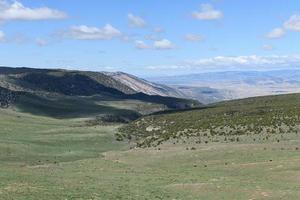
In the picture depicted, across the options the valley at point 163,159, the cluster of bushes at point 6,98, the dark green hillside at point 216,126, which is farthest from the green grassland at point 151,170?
the cluster of bushes at point 6,98

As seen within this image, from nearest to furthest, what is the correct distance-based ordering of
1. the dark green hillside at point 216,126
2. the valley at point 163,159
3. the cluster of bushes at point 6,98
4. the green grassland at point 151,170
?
the green grassland at point 151,170 < the valley at point 163,159 < the dark green hillside at point 216,126 < the cluster of bushes at point 6,98

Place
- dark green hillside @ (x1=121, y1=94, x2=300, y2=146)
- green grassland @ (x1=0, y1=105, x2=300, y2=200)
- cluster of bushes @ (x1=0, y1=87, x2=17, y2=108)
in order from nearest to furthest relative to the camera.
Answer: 1. green grassland @ (x1=0, y1=105, x2=300, y2=200)
2. dark green hillside @ (x1=121, y1=94, x2=300, y2=146)
3. cluster of bushes @ (x1=0, y1=87, x2=17, y2=108)

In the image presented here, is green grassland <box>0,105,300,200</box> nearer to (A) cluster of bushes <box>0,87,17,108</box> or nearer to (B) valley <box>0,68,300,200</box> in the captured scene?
(B) valley <box>0,68,300,200</box>

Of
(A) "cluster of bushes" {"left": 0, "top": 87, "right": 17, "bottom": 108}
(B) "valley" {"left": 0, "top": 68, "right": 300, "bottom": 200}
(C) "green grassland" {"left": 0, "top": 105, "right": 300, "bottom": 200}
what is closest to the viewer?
(C) "green grassland" {"left": 0, "top": 105, "right": 300, "bottom": 200}

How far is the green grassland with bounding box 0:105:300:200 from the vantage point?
125 ft

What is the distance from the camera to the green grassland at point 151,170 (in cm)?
3816

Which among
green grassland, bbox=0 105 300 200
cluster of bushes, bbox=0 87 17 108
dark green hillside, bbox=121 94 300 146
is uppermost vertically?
cluster of bushes, bbox=0 87 17 108

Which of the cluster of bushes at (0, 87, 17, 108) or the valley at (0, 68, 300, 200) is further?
the cluster of bushes at (0, 87, 17, 108)

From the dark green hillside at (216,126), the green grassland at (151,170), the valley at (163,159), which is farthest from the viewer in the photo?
the dark green hillside at (216,126)

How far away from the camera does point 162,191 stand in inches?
1572

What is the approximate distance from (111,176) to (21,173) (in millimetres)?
8177

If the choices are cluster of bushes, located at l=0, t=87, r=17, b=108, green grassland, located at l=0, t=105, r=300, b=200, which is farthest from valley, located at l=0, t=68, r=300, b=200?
cluster of bushes, located at l=0, t=87, r=17, b=108

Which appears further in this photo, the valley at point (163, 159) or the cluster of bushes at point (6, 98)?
the cluster of bushes at point (6, 98)

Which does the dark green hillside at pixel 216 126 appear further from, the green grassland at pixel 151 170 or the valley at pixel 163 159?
the green grassland at pixel 151 170
